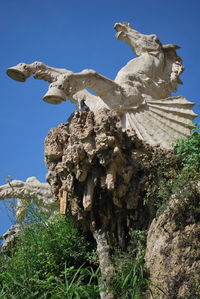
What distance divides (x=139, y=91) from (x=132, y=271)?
13.9 ft

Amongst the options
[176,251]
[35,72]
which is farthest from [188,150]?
[35,72]

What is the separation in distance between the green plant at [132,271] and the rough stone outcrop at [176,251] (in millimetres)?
124

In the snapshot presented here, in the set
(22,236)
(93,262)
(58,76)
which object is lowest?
Answer: (93,262)

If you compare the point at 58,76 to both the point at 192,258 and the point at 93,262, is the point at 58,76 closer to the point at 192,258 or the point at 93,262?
the point at 93,262

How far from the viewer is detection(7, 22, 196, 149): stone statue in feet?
28.0

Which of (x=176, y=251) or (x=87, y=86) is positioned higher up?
(x=87, y=86)

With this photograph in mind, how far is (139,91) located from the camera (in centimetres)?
958

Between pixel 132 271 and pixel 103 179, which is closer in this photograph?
pixel 132 271

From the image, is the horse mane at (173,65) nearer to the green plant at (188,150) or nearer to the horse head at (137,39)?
the horse head at (137,39)

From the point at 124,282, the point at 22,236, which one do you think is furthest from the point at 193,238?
the point at 22,236

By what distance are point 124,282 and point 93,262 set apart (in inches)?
47.2

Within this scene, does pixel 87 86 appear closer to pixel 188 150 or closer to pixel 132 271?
pixel 188 150

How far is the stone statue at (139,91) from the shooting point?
8.52 meters

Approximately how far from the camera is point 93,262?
7.17m
